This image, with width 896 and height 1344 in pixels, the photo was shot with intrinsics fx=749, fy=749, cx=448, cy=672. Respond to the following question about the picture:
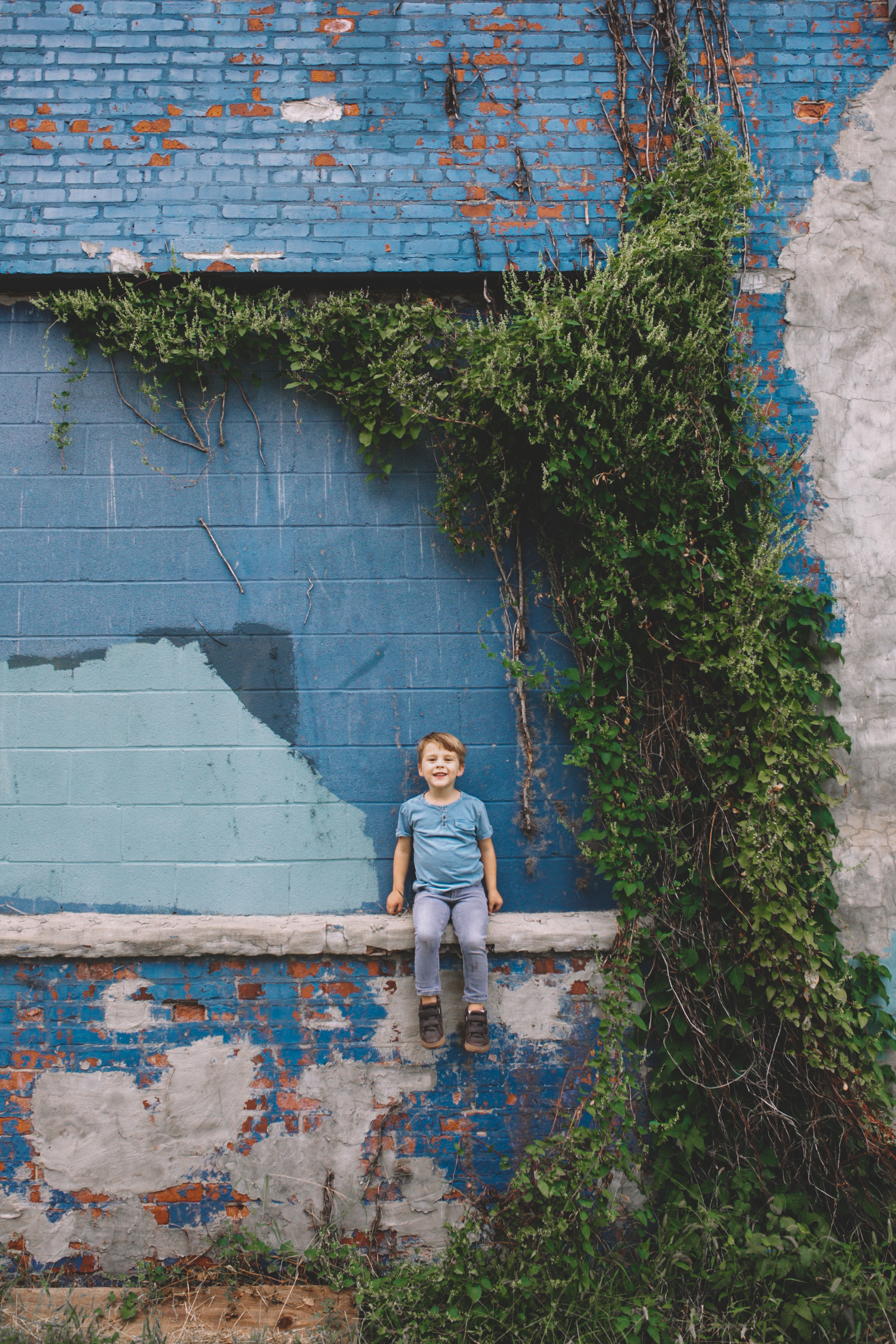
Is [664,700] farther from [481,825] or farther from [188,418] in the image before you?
[188,418]

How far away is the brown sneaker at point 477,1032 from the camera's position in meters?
3.12

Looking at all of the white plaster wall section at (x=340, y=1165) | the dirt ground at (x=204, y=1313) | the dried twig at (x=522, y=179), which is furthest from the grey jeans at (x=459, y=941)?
the dried twig at (x=522, y=179)

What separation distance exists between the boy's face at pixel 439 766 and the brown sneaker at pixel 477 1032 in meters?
0.95

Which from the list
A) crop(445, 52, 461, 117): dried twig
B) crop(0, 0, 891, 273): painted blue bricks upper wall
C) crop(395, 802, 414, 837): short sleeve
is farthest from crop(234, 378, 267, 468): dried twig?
crop(395, 802, 414, 837): short sleeve

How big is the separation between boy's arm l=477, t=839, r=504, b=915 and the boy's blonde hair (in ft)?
1.23

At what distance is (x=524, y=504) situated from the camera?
11.5 feet

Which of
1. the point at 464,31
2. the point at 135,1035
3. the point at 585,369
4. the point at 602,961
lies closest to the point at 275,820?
the point at 135,1035

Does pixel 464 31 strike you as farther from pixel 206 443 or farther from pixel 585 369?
pixel 206 443

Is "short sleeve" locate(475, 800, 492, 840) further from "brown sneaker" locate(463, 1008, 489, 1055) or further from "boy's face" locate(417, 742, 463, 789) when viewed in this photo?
"brown sneaker" locate(463, 1008, 489, 1055)

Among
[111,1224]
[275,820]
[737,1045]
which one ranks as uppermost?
[275,820]

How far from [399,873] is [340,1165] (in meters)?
1.28

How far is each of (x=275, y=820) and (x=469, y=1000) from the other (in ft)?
3.81

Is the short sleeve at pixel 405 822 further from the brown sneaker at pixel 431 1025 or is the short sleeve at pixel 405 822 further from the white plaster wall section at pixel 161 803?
the brown sneaker at pixel 431 1025

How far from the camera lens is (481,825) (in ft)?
10.9
